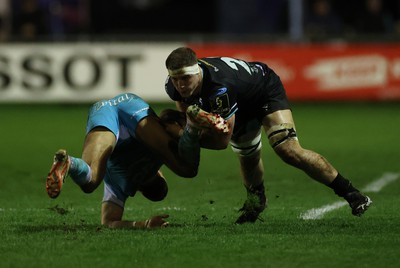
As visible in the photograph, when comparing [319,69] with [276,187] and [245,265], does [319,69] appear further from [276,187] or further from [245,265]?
[245,265]

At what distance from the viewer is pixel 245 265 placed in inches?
248

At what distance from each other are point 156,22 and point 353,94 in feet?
21.5

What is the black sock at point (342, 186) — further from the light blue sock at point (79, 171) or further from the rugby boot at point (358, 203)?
the light blue sock at point (79, 171)

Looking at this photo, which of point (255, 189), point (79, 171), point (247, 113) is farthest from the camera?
point (255, 189)

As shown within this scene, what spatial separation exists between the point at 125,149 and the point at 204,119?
109cm

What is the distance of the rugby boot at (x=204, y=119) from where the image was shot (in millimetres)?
7312

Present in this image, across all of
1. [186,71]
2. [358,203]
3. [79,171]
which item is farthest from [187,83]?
[358,203]

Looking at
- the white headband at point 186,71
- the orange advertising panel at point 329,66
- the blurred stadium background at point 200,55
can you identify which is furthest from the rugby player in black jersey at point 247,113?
the orange advertising panel at point 329,66

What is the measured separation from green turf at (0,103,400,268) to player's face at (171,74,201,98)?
1.11 m

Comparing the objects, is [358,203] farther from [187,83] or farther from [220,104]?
[187,83]

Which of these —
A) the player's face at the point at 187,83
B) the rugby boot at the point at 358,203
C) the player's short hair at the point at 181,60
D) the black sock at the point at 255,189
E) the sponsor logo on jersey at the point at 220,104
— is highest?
the player's short hair at the point at 181,60

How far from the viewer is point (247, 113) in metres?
8.44

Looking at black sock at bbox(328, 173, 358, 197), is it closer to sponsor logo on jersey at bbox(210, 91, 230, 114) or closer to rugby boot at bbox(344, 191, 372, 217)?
rugby boot at bbox(344, 191, 372, 217)

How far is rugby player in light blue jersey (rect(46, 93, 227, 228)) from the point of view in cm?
771
